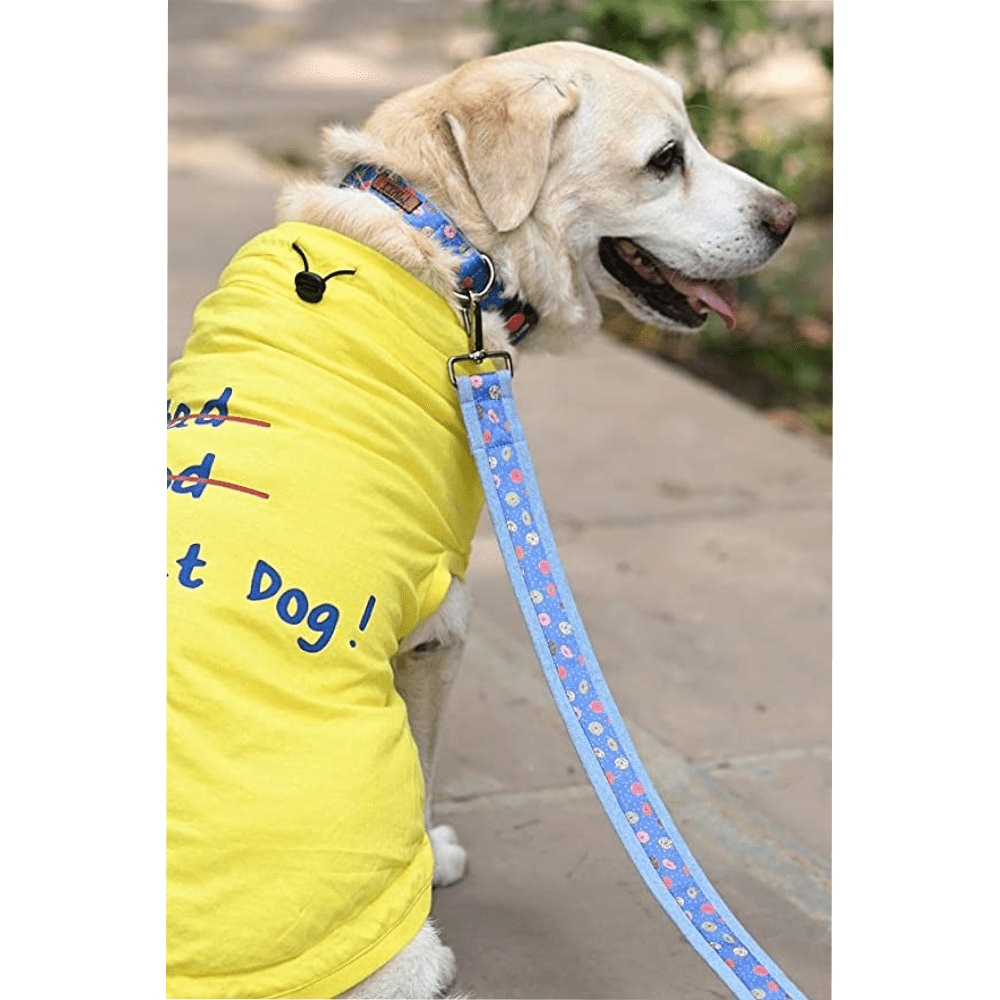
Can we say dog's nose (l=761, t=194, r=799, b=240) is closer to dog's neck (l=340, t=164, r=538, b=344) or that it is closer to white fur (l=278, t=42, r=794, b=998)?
white fur (l=278, t=42, r=794, b=998)

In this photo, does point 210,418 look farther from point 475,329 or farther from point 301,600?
point 475,329

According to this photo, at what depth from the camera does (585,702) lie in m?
2.73

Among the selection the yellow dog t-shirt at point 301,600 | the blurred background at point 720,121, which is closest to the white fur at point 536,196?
the yellow dog t-shirt at point 301,600

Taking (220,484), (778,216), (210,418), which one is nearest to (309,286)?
(210,418)

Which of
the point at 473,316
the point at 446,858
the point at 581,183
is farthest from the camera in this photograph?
the point at 446,858

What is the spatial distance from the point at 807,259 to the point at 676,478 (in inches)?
65.0

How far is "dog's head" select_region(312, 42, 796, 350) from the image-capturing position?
3074 mm

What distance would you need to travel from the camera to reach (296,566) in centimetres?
255

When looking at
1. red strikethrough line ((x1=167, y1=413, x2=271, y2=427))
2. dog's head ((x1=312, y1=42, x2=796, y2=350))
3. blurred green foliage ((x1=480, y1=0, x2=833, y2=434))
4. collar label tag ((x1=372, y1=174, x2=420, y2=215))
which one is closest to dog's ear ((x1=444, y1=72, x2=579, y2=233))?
dog's head ((x1=312, y1=42, x2=796, y2=350))

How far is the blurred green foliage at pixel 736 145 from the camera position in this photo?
6176mm

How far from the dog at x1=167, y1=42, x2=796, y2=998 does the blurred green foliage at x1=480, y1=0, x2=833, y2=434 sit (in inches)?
104

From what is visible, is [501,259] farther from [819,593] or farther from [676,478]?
[676,478]

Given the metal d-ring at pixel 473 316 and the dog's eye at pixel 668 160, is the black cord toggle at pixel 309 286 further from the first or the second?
the dog's eye at pixel 668 160

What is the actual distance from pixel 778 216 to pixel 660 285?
0.30m
